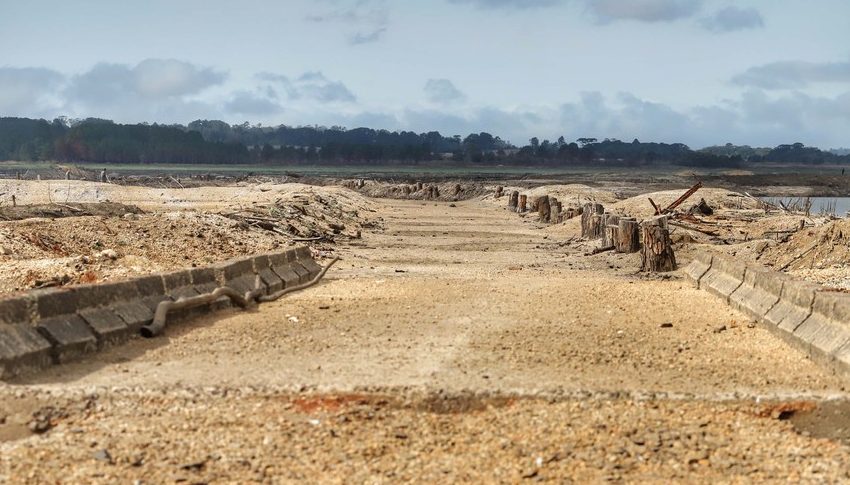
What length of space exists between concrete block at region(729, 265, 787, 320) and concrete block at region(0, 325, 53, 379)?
6.75m

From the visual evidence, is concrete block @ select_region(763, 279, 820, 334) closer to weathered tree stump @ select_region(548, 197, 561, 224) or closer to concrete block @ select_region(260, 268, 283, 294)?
concrete block @ select_region(260, 268, 283, 294)

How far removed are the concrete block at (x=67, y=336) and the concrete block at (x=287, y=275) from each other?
14.9 ft

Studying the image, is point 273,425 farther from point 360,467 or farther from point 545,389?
point 545,389

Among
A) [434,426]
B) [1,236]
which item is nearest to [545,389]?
[434,426]

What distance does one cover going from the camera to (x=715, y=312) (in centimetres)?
1148

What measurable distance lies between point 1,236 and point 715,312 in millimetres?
8854

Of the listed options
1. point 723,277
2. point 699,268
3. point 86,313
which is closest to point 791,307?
point 723,277

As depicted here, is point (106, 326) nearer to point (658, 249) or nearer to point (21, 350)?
point (21, 350)

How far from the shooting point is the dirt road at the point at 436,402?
20.3ft

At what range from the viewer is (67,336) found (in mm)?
8367

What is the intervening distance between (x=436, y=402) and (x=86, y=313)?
3.33 meters

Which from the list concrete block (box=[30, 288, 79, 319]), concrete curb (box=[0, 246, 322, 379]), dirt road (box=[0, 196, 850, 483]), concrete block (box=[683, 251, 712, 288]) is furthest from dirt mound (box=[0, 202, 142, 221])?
concrete block (box=[683, 251, 712, 288])

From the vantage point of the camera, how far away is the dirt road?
6184 millimetres

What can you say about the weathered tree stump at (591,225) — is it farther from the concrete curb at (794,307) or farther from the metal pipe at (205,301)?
the metal pipe at (205,301)
